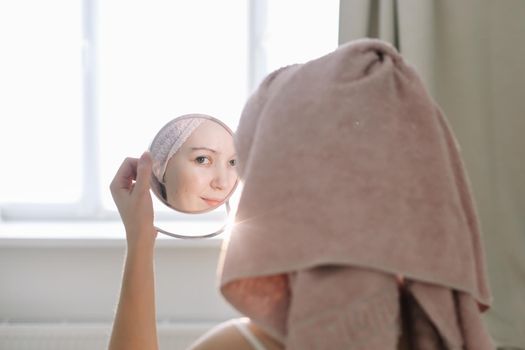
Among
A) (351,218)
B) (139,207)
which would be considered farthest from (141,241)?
(351,218)

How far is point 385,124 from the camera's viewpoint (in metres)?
0.53

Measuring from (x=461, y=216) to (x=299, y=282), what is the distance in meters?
0.18

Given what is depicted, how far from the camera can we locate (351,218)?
1.69ft

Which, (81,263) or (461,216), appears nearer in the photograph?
(461,216)

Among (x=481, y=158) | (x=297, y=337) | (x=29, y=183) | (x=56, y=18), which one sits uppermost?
(x=56, y=18)

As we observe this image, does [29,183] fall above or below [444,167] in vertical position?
below

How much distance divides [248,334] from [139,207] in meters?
0.34

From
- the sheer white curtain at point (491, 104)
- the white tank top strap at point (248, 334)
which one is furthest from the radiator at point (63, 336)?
the white tank top strap at point (248, 334)

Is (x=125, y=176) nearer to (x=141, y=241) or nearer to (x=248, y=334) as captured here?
(x=141, y=241)

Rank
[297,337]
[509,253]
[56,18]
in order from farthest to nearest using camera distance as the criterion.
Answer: [56,18], [509,253], [297,337]

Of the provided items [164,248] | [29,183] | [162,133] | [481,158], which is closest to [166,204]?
[162,133]

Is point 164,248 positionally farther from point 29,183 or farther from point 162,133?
point 162,133

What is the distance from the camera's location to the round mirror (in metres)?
0.92

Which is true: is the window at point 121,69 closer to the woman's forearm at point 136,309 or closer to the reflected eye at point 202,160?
the reflected eye at point 202,160
